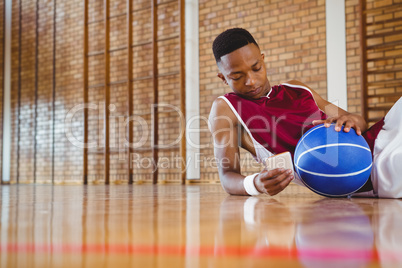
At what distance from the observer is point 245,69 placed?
229cm

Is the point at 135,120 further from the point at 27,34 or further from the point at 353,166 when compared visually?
the point at 353,166

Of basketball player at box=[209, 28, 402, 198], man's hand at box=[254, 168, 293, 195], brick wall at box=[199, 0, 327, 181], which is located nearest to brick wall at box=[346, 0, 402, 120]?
brick wall at box=[199, 0, 327, 181]

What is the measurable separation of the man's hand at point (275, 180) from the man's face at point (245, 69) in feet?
1.98

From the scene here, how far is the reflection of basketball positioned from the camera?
1.88 metres

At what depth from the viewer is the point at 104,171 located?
23.5ft

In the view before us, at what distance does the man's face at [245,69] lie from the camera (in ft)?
7.54

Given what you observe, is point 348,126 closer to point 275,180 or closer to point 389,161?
point 389,161

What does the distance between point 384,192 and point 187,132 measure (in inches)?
181

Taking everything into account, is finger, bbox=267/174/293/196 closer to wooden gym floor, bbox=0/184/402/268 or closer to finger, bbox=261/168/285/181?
finger, bbox=261/168/285/181

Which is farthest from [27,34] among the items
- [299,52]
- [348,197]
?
[348,197]

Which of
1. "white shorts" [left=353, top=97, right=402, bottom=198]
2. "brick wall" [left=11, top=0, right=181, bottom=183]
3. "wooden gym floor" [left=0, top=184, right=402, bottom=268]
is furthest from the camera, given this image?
"brick wall" [left=11, top=0, right=181, bottom=183]

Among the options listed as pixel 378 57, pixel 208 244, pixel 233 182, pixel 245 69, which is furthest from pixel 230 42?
pixel 378 57

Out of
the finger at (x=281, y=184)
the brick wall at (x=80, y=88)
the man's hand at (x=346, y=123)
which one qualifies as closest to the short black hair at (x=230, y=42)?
the man's hand at (x=346, y=123)

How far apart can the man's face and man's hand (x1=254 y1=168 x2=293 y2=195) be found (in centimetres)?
60
